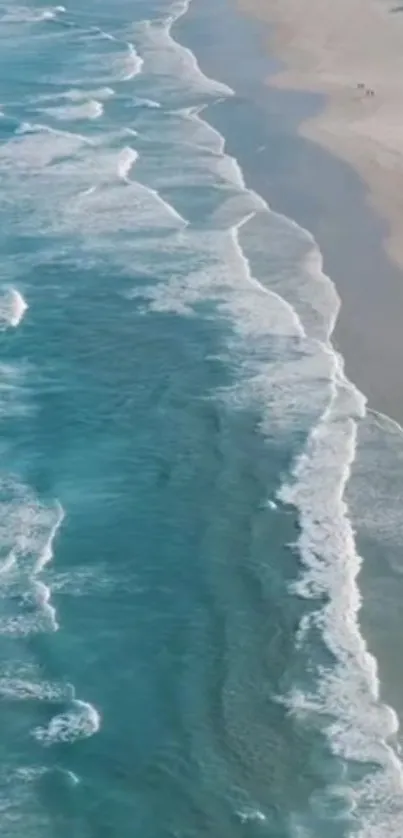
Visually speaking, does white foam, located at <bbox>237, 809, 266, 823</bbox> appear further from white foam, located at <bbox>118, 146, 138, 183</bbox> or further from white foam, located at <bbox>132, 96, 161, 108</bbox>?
white foam, located at <bbox>132, 96, 161, 108</bbox>

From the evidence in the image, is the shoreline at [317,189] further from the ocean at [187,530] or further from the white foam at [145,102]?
the white foam at [145,102]

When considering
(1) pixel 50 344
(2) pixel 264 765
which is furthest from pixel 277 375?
(2) pixel 264 765

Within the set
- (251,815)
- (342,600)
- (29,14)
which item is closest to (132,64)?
(29,14)

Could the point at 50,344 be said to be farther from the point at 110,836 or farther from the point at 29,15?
the point at 29,15

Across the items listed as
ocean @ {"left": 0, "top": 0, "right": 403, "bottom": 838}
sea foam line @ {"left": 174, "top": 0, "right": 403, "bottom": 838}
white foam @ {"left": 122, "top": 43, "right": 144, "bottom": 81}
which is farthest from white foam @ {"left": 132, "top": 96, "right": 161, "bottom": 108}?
sea foam line @ {"left": 174, "top": 0, "right": 403, "bottom": 838}

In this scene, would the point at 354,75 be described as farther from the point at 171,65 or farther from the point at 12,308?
the point at 12,308

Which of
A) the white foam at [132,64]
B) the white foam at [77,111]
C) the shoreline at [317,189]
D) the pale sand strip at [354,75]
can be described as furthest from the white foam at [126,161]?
the white foam at [132,64]
